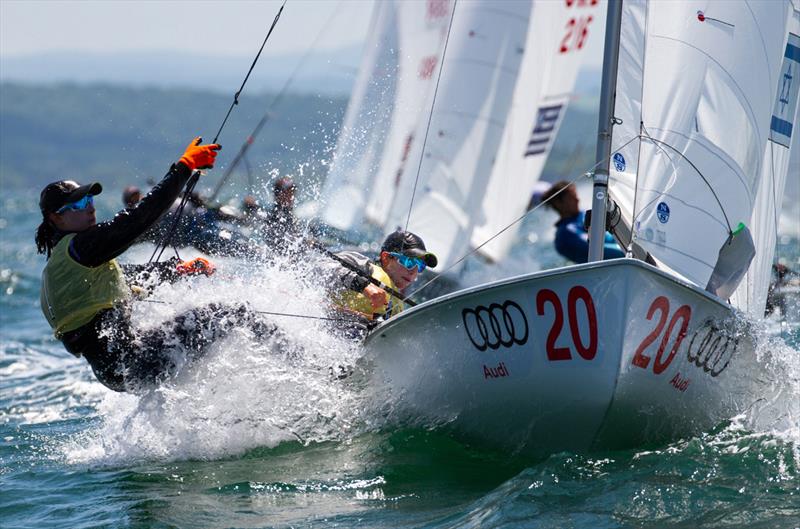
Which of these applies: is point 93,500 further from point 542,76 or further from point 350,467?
point 542,76

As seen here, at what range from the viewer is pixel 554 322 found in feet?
14.0

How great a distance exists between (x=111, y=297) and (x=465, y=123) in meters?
5.15

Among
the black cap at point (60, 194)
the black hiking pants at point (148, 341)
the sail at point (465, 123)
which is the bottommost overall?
the black hiking pants at point (148, 341)

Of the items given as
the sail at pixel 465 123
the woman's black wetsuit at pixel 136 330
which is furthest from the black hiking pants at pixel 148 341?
the sail at pixel 465 123

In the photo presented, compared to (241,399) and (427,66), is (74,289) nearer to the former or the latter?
(241,399)

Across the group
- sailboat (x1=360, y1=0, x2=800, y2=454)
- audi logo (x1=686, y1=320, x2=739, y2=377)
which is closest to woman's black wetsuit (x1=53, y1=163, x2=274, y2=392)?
sailboat (x1=360, y1=0, x2=800, y2=454)

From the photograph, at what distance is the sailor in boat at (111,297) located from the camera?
15.6ft

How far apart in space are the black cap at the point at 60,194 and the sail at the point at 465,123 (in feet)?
15.1

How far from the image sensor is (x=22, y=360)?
8.61 m

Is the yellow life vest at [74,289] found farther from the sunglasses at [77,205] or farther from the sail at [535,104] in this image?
the sail at [535,104]

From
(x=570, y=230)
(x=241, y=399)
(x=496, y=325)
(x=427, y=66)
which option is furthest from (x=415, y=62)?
(x=496, y=325)

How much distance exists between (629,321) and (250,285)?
216 centimetres

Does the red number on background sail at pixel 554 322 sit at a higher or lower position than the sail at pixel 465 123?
lower

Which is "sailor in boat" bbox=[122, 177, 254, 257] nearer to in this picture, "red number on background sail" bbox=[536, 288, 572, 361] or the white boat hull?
the white boat hull
